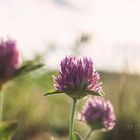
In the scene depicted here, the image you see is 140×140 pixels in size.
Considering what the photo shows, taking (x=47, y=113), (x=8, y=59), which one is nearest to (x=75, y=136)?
(x=8, y=59)

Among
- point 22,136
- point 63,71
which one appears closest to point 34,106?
point 22,136

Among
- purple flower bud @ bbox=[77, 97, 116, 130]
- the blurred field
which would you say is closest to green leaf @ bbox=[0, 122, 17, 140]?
purple flower bud @ bbox=[77, 97, 116, 130]

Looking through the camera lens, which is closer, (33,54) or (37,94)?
(33,54)

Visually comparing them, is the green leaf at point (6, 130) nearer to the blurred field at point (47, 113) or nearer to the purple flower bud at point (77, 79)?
the purple flower bud at point (77, 79)

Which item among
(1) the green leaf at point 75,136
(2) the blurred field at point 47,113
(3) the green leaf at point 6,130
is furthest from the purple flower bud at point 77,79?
(2) the blurred field at point 47,113

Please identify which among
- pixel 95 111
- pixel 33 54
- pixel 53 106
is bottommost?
pixel 53 106

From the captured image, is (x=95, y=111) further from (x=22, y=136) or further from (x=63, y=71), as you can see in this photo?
(x=22, y=136)

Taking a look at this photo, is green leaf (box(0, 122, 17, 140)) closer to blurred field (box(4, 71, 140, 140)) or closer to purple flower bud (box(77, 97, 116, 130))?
purple flower bud (box(77, 97, 116, 130))
